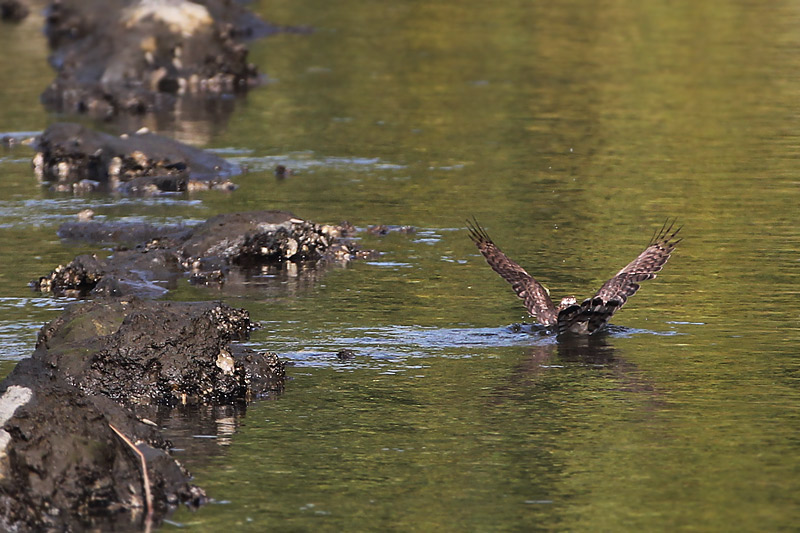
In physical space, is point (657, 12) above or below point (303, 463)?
above

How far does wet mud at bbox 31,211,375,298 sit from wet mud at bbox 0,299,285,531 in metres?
3.50

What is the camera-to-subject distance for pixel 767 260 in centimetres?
1573

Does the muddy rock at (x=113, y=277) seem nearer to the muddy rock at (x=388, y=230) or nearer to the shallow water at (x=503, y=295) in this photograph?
the shallow water at (x=503, y=295)

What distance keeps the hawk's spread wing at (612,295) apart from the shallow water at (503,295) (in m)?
0.22

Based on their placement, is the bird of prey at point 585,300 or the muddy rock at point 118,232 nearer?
the bird of prey at point 585,300

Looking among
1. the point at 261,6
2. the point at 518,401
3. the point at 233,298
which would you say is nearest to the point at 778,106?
the point at 233,298

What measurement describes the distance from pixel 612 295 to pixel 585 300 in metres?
0.26

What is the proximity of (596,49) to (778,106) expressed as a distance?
8.43 m

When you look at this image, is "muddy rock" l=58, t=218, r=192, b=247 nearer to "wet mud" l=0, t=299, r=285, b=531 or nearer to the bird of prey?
the bird of prey

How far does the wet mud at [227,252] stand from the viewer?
15922mm

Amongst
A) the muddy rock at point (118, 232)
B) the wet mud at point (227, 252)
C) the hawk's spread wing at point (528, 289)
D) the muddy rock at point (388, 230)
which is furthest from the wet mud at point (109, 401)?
the muddy rock at point (388, 230)

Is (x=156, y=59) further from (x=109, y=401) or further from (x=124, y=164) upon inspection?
(x=109, y=401)

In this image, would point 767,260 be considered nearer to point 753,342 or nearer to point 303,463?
point 753,342

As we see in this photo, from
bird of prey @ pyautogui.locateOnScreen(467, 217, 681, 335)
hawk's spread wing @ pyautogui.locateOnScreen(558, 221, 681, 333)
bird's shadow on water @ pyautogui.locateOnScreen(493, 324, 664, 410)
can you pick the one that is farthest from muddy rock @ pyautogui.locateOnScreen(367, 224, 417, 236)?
hawk's spread wing @ pyautogui.locateOnScreen(558, 221, 681, 333)
